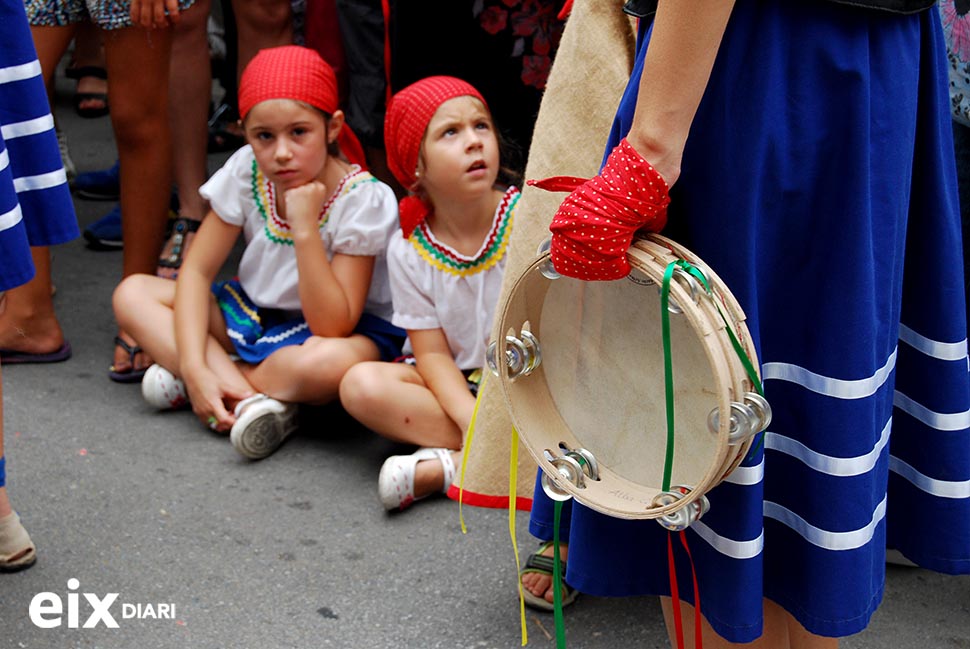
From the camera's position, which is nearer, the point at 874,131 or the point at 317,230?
the point at 874,131

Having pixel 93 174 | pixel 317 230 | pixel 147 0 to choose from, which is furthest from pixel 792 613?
pixel 93 174

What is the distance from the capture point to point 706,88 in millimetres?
1391

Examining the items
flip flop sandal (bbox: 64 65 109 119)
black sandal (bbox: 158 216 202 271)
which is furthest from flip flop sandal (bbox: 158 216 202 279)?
flip flop sandal (bbox: 64 65 109 119)

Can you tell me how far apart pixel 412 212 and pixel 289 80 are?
497mm

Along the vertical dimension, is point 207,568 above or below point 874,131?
below

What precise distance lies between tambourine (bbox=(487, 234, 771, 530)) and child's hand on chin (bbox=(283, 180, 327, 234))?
138cm

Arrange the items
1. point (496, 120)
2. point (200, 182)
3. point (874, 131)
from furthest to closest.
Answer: point (200, 182) < point (496, 120) < point (874, 131)

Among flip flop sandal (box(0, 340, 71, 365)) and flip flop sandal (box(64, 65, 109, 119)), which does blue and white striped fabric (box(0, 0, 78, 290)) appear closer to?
flip flop sandal (box(0, 340, 71, 365))

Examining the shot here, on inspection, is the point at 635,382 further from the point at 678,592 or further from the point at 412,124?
the point at 412,124

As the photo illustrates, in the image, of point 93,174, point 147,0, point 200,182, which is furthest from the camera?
point 93,174

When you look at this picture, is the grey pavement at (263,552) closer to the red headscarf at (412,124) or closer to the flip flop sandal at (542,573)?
the flip flop sandal at (542,573)

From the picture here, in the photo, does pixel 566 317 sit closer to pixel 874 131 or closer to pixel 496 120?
pixel 874 131

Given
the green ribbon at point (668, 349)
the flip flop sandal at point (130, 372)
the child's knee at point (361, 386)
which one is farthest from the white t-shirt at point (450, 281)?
the green ribbon at point (668, 349)

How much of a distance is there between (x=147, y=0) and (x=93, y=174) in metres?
1.96
